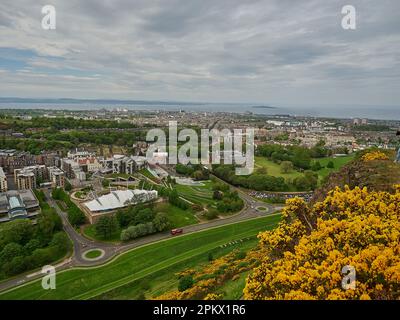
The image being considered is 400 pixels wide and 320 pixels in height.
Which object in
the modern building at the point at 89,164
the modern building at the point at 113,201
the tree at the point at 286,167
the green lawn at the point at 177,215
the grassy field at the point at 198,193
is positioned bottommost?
the green lawn at the point at 177,215

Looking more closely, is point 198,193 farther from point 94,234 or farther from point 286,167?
point 286,167

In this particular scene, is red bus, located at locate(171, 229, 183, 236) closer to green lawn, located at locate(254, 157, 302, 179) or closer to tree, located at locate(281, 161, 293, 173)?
green lawn, located at locate(254, 157, 302, 179)

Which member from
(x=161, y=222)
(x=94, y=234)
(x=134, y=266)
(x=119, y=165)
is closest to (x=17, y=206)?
(x=94, y=234)

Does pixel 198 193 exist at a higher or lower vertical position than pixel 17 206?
lower

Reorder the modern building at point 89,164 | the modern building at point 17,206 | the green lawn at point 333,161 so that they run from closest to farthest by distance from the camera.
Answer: the modern building at point 17,206, the modern building at point 89,164, the green lawn at point 333,161

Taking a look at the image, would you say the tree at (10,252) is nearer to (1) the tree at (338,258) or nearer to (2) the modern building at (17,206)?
(2) the modern building at (17,206)

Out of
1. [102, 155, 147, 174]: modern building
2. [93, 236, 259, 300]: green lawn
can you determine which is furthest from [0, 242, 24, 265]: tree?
[102, 155, 147, 174]: modern building

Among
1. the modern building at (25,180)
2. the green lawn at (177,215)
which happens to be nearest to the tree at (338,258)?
the green lawn at (177,215)

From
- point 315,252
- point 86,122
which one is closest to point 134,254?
point 315,252

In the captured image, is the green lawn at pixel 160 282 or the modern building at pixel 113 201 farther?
the modern building at pixel 113 201
